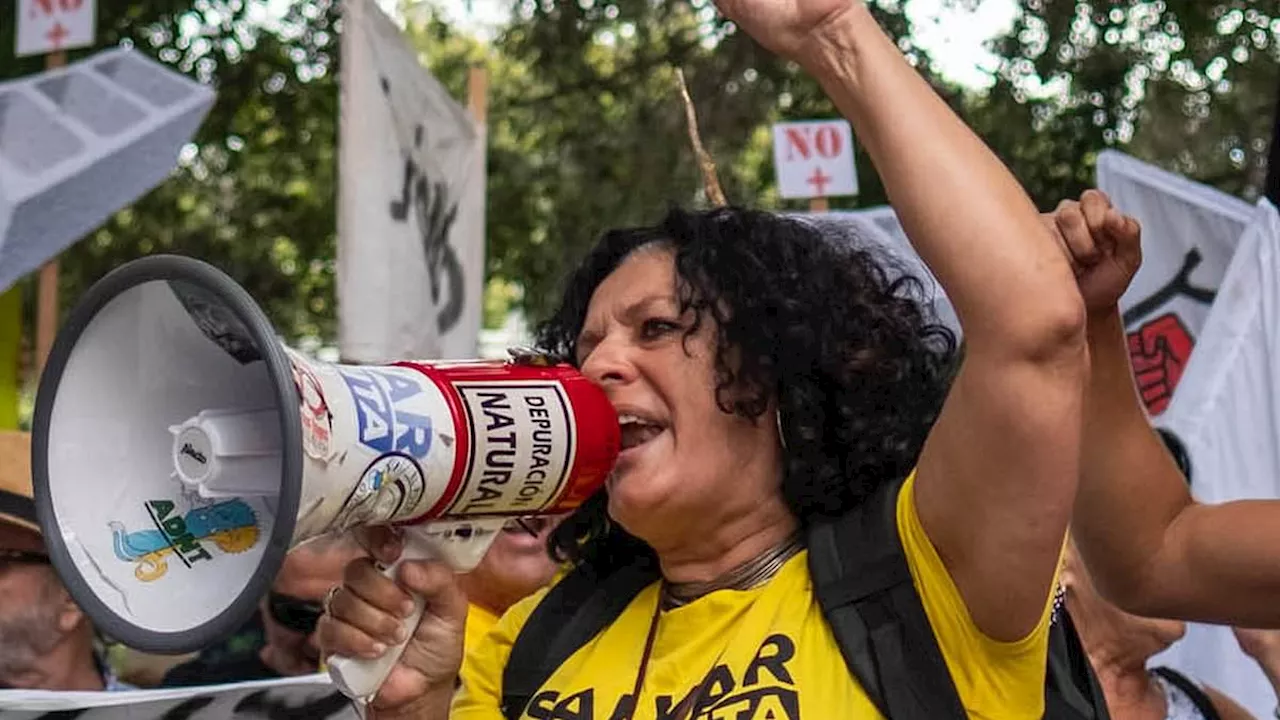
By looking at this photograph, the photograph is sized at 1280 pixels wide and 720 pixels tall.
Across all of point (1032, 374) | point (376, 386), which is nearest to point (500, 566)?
point (376, 386)

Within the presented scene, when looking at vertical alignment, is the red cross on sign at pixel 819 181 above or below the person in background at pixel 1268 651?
above

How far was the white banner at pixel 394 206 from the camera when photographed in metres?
4.13

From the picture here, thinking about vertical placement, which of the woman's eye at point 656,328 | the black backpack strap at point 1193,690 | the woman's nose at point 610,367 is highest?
the woman's eye at point 656,328

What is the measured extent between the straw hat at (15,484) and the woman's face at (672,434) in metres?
1.32

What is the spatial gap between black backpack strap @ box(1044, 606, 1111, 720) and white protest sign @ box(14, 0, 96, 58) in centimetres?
361

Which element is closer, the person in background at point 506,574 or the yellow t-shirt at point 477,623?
the yellow t-shirt at point 477,623

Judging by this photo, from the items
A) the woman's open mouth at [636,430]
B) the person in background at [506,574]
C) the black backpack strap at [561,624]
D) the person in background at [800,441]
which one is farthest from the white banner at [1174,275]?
the woman's open mouth at [636,430]

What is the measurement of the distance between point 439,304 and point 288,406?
3.31 metres

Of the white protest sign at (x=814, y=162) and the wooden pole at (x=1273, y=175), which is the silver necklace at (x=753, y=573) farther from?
the white protest sign at (x=814, y=162)

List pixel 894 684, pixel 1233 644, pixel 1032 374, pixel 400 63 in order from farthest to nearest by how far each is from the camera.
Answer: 1. pixel 400 63
2. pixel 1233 644
3. pixel 894 684
4. pixel 1032 374

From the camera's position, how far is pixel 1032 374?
144cm

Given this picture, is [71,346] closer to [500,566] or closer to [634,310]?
[634,310]

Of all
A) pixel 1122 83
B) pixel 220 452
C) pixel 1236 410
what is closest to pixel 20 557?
pixel 220 452

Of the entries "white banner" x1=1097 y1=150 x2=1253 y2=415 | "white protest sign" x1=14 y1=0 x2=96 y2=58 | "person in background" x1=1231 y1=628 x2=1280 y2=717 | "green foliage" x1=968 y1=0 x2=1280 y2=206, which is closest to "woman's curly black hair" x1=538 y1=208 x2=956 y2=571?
"person in background" x1=1231 y1=628 x2=1280 y2=717
